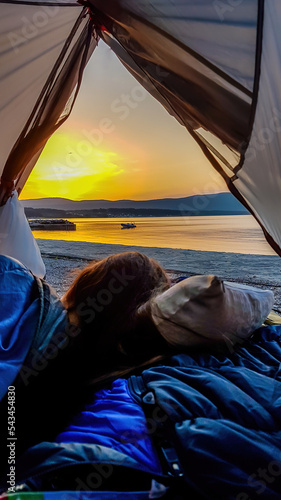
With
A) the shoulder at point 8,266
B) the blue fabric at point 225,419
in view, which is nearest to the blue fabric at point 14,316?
the shoulder at point 8,266

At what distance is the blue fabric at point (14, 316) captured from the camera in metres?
0.85

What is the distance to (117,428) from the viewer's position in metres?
0.82

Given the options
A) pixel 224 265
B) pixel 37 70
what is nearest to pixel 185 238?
pixel 224 265

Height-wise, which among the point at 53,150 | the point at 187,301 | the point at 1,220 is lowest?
the point at 187,301

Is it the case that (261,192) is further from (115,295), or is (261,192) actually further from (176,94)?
(115,295)

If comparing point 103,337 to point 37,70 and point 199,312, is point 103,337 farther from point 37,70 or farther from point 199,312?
point 37,70

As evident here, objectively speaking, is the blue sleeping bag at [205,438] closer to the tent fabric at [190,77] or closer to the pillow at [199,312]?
the pillow at [199,312]

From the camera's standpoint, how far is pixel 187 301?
105cm

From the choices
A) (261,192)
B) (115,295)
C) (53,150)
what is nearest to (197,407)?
(115,295)

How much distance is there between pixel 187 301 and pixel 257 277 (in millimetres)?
2830

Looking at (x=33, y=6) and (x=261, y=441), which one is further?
(x=33, y=6)

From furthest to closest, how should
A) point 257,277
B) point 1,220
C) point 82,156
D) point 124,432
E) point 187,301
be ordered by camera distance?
point 257,277 < point 82,156 < point 1,220 < point 187,301 < point 124,432

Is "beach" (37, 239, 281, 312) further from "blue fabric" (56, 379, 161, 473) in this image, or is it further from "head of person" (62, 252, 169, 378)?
"blue fabric" (56, 379, 161, 473)

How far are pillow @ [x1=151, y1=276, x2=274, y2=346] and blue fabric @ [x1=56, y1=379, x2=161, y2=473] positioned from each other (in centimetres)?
24
